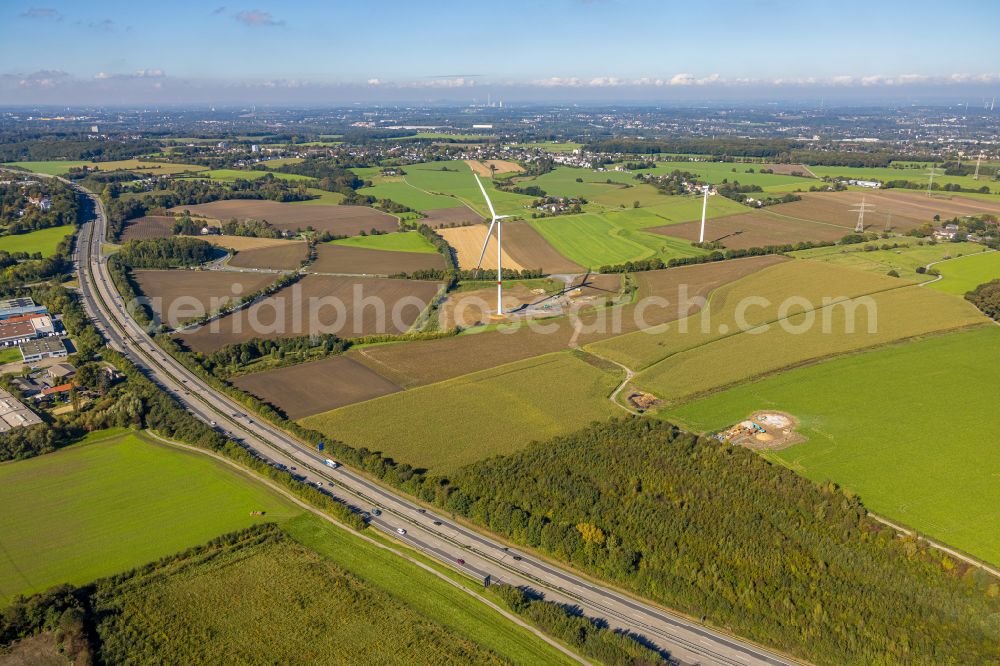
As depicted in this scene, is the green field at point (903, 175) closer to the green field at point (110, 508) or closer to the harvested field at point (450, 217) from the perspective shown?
the harvested field at point (450, 217)

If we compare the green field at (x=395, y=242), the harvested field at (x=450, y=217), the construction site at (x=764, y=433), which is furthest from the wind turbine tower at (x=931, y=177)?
the construction site at (x=764, y=433)

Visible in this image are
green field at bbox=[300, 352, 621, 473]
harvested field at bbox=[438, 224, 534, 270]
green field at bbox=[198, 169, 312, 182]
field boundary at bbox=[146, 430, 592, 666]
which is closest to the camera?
field boundary at bbox=[146, 430, 592, 666]

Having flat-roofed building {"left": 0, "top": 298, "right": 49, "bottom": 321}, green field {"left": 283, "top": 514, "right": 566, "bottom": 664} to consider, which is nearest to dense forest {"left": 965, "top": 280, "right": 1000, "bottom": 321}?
green field {"left": 283, "top": 514, "right": 566, "bottom": 664}

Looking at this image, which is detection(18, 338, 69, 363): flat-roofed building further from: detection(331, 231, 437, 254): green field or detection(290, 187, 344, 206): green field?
detection(290, 187, 344, 206): green field

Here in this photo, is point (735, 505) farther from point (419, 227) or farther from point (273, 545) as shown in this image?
point (419, 227)

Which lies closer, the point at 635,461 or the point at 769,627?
the point at 769,627

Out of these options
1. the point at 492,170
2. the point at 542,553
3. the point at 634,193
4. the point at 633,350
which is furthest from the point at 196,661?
the point at 492,170

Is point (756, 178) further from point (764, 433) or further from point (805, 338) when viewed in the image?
point (764, 433)
